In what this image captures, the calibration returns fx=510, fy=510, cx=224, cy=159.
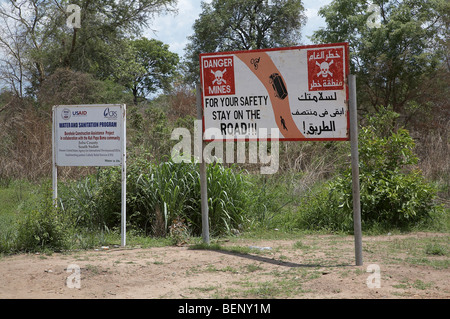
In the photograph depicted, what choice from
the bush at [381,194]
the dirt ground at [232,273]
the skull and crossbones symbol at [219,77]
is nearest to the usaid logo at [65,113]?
the dirt ground at [232,273]

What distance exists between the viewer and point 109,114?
24.3ft

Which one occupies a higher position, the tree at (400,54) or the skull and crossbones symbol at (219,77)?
the tree at (400,54)

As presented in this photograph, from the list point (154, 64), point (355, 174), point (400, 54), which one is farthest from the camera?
point (154, 64)

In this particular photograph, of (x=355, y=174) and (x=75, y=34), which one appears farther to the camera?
(x=75, y=34)

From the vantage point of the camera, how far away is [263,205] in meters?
9.52

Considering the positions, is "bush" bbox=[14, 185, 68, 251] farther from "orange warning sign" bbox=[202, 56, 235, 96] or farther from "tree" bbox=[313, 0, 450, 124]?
"tree" bbox=[313, 0, 450, 124]

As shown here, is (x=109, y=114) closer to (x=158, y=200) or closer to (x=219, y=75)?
(x=158, y=200)

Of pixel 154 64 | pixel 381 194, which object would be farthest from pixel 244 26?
pixel 381 194

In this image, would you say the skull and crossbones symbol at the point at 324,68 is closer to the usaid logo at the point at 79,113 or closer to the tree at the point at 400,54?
the usaid logo at the point at 79,113

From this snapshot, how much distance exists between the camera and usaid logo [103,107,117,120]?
7.39 metres

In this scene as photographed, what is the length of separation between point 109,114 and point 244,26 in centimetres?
2977

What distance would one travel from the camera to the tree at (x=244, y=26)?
34.8m

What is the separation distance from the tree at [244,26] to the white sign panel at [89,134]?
28.0m

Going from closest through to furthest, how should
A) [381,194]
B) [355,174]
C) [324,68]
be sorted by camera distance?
1. [355,174]
2. [324,68]
3. [381,194]
